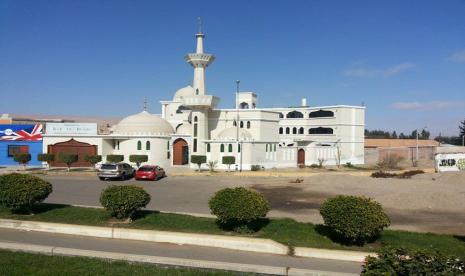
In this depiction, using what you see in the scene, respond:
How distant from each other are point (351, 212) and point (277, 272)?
300 cm

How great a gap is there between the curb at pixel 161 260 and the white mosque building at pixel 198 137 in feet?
103

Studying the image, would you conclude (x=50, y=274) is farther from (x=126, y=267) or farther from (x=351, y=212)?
(x=351, y=212)

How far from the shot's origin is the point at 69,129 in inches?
1608

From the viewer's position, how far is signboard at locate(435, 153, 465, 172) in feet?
125

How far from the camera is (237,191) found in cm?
1147

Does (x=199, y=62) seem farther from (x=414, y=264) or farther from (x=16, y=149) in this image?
(x=414, y=264)

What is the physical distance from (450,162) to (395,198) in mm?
22540

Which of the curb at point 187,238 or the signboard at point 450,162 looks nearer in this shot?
the curb at point 187,238

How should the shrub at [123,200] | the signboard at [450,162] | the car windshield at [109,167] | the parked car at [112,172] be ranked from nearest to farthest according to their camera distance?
1. the shrub at [123,200]
2. the parked car at [112,172]
3. the car windshield at [109,167]
4. the signboard at [450,162]

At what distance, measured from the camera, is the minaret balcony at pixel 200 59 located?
44.2 meters

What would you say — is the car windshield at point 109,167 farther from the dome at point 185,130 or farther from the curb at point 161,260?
the curb at point 161,260

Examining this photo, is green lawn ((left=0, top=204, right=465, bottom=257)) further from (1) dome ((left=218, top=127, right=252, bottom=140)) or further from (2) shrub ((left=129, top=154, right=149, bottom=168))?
(1) dome ((left=218, top=127, right=252, bottom=140))

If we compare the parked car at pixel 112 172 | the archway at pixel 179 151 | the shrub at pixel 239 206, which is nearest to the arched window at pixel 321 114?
the archway at pixel 179 151

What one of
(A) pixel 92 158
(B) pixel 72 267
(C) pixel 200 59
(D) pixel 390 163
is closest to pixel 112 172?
(A) pixel 92 158
